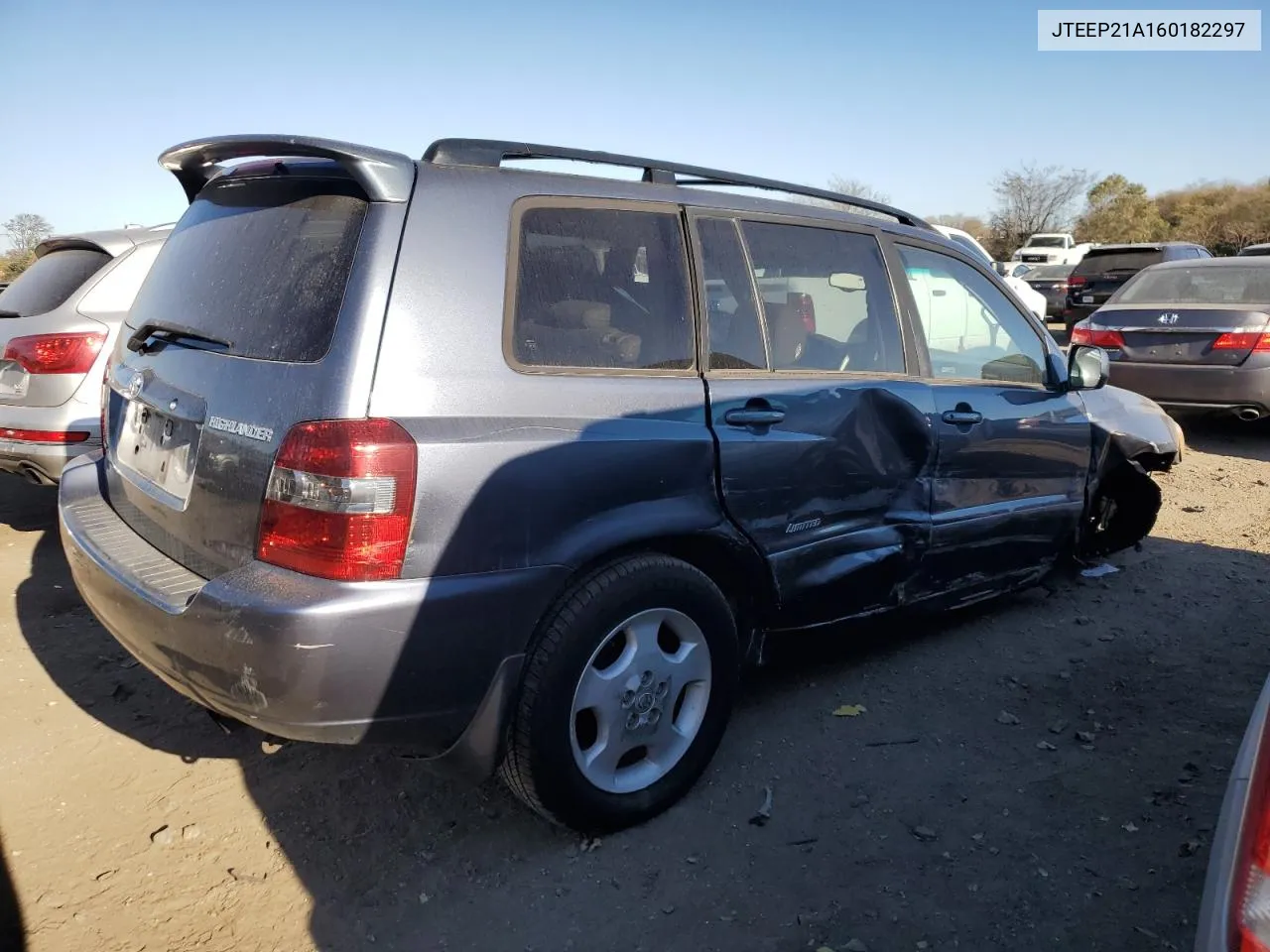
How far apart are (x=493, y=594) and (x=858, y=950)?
1.24m

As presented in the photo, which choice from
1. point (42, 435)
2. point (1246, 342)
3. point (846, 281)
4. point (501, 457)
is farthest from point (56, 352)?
point (1246, 342)

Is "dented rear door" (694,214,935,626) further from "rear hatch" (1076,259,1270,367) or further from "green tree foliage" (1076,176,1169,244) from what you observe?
"green tree foliage" (1076,176,1169,244)

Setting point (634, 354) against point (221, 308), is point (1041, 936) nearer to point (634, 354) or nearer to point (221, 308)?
point (634, 354)

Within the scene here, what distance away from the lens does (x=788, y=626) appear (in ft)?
10.5

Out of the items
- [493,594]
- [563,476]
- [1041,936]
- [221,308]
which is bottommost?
[1041,936]

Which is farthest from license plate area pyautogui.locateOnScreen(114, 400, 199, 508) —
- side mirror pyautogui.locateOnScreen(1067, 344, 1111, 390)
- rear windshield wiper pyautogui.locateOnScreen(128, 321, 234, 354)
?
side mirror pyautogui.locateOnScreen(1067, 344, 1111, 390)

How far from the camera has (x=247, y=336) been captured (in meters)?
2.47

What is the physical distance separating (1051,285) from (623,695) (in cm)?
1903

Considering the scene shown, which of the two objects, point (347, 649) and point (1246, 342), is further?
point (1246, 342)

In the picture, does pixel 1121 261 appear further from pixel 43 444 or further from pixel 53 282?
pixel 43 444

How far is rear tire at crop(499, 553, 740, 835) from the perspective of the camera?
2463mm

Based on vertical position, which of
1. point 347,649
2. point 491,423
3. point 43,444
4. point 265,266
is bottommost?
point 347,649

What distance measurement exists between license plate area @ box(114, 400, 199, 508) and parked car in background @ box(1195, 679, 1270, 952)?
2.38m

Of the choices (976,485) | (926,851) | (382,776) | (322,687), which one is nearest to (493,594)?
(322,687)
